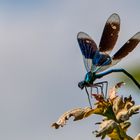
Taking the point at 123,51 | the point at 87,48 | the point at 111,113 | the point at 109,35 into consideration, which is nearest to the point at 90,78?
the point at 87,48

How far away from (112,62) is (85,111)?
6.69 feet

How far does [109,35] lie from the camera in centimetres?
646

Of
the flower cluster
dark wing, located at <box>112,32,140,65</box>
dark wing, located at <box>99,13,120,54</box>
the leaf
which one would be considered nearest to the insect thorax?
dark wing, located at <box>112,32,140,65</box>

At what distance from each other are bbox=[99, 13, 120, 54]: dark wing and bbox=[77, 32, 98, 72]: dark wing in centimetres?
35

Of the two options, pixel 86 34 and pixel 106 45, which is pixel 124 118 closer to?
pixel 86 34

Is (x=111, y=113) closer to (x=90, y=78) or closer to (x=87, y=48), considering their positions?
(x=90, y=78)

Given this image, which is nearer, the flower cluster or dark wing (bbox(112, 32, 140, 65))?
the flower cluster

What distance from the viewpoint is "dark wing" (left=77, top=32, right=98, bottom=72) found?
5.70m

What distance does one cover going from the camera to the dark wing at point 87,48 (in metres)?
5.70

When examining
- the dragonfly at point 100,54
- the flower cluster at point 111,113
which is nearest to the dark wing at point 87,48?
the dragonfly at point 100,54

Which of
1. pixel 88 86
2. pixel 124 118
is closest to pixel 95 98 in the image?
pixel 124 118

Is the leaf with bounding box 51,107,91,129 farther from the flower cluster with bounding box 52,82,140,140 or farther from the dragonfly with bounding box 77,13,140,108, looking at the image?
the dragonfly with bounding box 77,13,140,108

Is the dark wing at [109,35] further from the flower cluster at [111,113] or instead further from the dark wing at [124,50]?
the flower cluster at [111,113]

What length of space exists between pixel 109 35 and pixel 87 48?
32.0 inches
